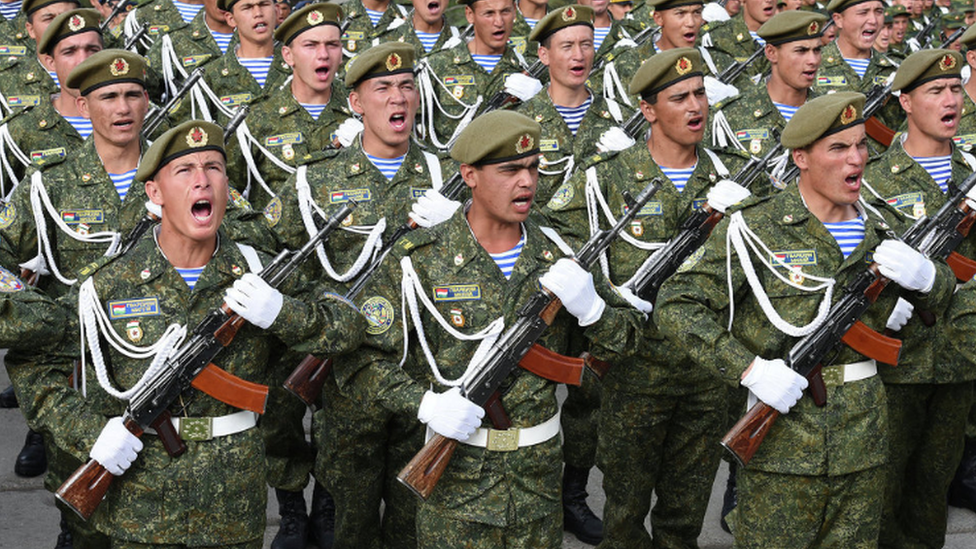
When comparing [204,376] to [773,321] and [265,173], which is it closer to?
[773,321]

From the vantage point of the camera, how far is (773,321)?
18.8ft

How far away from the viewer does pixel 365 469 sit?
6.80 meters

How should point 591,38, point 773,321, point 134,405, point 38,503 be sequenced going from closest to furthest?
point 134,405, point 773,321, point 38,503, point 591,38

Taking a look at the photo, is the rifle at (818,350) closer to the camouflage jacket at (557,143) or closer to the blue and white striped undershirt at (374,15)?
the camouflage jacket at (557,143)

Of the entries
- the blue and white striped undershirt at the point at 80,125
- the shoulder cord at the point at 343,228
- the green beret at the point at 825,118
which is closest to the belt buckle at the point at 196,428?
the shoulder cord at the point at 343,228

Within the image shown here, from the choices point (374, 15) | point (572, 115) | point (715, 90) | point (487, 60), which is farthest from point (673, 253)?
point (374, 15)

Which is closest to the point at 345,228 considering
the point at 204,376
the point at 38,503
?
the point at 204,376

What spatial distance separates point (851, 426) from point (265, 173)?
4005 millimetres

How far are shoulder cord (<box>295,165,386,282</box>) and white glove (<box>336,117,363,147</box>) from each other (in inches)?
37.0

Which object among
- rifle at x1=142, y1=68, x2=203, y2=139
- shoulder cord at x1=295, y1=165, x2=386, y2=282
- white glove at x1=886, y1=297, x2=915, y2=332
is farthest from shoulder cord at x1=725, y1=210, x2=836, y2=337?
rifle at x1=142, y1=68, x2=203, y2=139

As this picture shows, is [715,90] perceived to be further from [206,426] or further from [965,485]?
[206,426]

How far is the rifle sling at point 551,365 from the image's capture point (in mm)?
5438

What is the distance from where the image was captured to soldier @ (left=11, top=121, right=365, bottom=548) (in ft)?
17.3

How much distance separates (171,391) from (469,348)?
1178 mm
